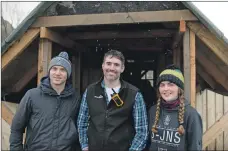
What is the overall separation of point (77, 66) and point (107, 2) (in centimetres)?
252

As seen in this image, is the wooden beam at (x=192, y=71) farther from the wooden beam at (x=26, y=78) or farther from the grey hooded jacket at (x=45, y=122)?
the wooden beam at (x=26, y=78)

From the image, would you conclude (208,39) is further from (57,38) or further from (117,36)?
(57,38)

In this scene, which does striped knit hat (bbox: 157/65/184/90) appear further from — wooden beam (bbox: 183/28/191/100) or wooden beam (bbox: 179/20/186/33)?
wooden beam (bbox: 179/20/186/33)

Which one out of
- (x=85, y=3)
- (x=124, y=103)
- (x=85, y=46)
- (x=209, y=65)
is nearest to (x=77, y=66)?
(x=85, y=46)

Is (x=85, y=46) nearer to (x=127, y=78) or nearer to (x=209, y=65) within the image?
(x=127, y=78)

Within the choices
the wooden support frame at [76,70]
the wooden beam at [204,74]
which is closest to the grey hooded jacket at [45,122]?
the wooden beam at [204,74]

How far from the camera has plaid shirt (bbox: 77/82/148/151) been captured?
395 cm

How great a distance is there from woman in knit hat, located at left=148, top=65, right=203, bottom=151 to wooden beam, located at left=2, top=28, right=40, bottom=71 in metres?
2.13

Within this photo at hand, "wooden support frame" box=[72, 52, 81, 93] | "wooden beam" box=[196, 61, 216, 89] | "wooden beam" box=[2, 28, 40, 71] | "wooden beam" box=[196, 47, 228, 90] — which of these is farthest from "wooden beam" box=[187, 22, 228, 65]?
"wooden support frame" box=[72, 52, 81, 93]

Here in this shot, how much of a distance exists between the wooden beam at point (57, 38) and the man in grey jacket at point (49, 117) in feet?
3.36

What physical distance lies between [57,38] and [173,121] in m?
2.57

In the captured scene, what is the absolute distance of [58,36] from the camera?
5598 millimetres

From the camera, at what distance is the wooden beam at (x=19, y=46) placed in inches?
200

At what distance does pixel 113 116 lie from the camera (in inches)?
155
